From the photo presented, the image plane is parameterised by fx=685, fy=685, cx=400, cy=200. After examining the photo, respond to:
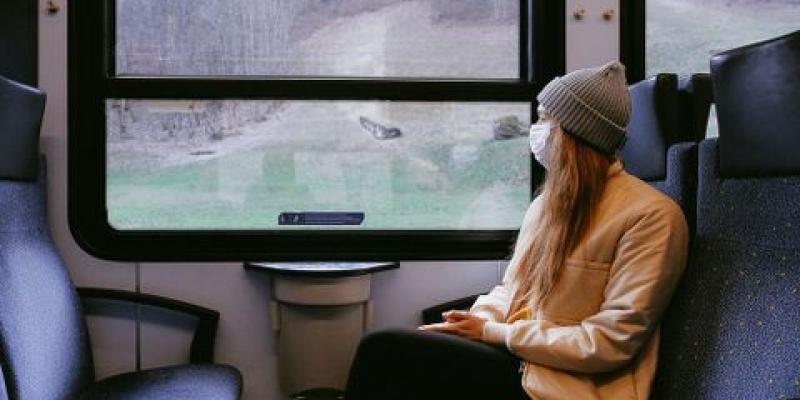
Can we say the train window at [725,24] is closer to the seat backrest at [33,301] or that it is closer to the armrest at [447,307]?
the armrest at [447,307]

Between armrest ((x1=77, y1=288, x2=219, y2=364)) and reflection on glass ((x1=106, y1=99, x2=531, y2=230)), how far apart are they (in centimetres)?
24

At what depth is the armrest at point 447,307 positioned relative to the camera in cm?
249

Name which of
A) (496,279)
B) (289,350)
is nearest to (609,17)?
(496,279)

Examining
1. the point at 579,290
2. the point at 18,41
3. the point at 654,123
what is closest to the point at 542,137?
the point at 654,123

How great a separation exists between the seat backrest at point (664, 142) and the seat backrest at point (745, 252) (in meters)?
0.07

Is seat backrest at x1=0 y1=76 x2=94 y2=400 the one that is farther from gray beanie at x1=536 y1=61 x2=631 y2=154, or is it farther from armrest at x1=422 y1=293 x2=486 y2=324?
gray beanie at x1=536 y1=61 x2=631 y2=154

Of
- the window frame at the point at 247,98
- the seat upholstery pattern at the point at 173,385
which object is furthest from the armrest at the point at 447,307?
the seat upholstery pattern at the point at 173,385

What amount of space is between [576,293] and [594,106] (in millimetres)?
427

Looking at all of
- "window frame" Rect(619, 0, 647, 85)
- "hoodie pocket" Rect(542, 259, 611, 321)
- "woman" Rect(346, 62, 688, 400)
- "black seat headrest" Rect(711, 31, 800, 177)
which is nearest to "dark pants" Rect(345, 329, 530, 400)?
"woman" Rect(346, 62, 688, 400)

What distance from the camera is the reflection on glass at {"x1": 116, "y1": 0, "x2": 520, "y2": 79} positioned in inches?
98.5

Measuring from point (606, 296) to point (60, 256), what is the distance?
1.82 metres

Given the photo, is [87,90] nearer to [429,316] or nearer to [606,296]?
[429,316]

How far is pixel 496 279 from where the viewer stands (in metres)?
2.54

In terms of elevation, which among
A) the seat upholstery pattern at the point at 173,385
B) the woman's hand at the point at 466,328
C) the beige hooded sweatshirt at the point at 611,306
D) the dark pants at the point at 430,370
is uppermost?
the beige hooded sweatshirt at the point at 611,306
